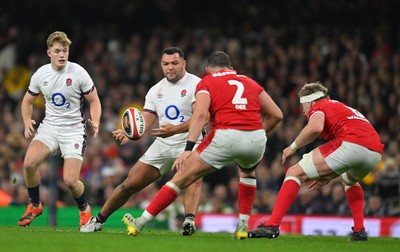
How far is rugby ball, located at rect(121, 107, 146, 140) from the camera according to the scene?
11.7m

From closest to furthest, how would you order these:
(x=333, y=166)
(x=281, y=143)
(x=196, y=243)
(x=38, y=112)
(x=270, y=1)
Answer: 1. (x=196, y=243)
2. (x=333, y=166)
3. (x=281, y=143)
4. (x=38, y=112)
5. (x=270, y=1)

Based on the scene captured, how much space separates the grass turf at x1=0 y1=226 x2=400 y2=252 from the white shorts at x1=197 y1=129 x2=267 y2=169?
933 millimetres

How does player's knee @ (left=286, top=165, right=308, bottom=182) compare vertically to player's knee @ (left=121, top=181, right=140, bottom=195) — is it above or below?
above

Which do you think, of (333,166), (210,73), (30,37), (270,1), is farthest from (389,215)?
(30,37)

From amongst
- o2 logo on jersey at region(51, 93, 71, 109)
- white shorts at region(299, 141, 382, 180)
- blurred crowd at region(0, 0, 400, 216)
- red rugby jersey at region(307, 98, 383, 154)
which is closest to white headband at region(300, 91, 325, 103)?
red rugby jersey at region(307, 98, 383, 154)

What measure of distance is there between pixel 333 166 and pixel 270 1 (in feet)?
44.6

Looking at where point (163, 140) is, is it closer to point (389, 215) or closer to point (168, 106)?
point (168, 106)

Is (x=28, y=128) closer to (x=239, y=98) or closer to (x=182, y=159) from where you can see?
(x=182, y=159)

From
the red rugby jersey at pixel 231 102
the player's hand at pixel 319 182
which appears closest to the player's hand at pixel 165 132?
the red rugby jersey at pixel 231 102

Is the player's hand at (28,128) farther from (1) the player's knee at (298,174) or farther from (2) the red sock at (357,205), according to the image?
(2) the red sock at (357,205)

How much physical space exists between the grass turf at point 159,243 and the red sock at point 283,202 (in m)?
0.24

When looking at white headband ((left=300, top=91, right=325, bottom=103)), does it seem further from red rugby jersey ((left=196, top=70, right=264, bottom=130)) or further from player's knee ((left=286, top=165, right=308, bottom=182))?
red rugby jersey ((left=196, top=70, right=264, bottom=130))

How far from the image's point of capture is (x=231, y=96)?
35.1 feet

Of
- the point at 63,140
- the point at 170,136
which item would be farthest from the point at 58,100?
the point at 170,136
